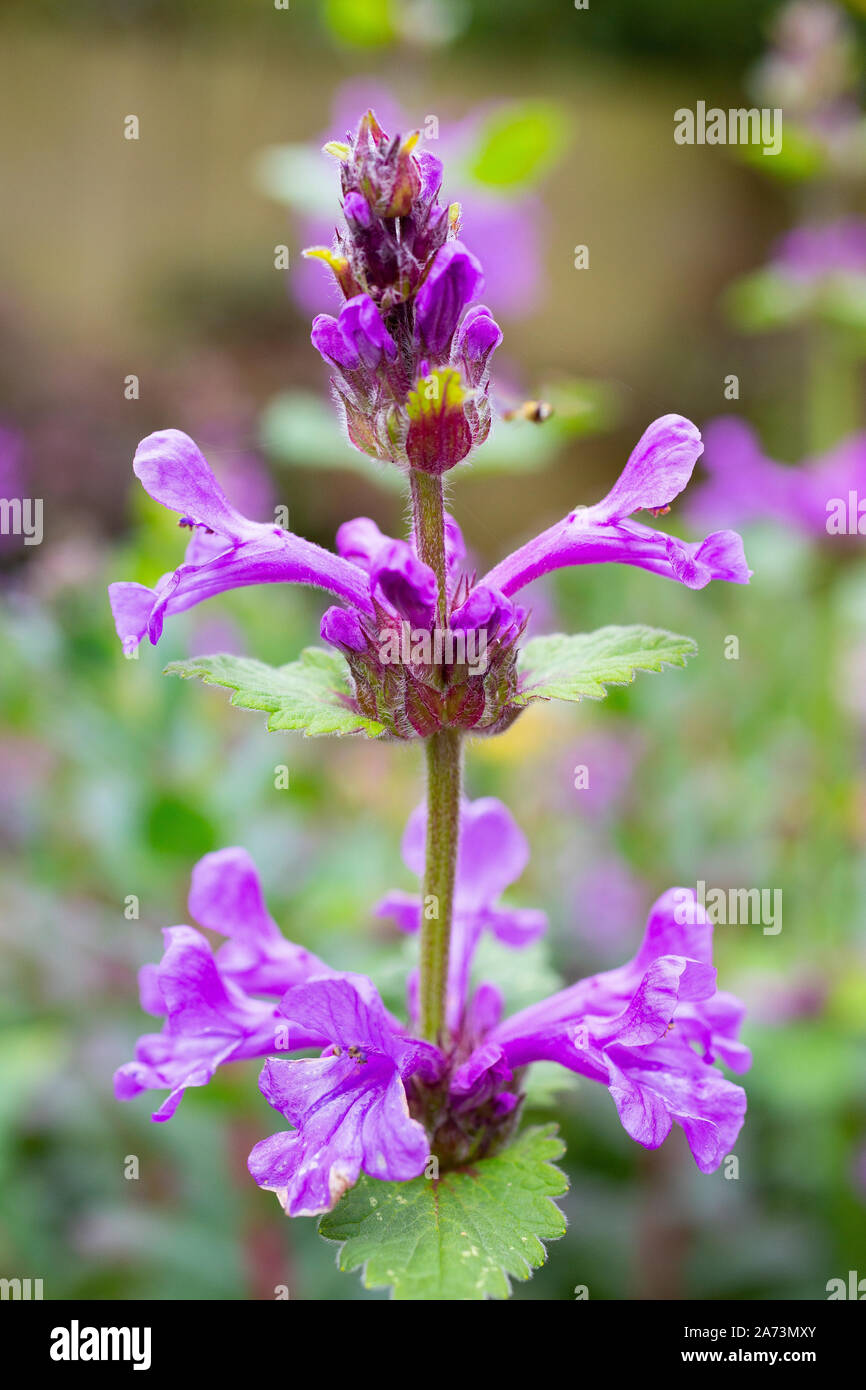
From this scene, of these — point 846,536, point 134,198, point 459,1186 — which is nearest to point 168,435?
point 459,1186

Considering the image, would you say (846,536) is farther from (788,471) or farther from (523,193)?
(523,193)

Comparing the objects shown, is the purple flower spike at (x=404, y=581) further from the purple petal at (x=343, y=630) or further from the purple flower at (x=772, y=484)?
the purple flower at (x=772, y=484)

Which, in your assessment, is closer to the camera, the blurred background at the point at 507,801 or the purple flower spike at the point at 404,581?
the purple flower spike at the point at 404,581

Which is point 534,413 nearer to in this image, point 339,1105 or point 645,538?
point 645,538

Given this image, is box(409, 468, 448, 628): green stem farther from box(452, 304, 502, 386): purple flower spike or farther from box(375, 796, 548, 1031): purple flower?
box(375, 796, 548, 1031): purple flower

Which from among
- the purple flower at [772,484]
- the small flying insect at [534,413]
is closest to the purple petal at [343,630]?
the small flying insect at [534,413]

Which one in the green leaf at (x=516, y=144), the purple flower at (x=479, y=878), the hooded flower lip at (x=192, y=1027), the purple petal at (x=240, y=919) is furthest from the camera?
the green leaf at (x=516, y=144)
